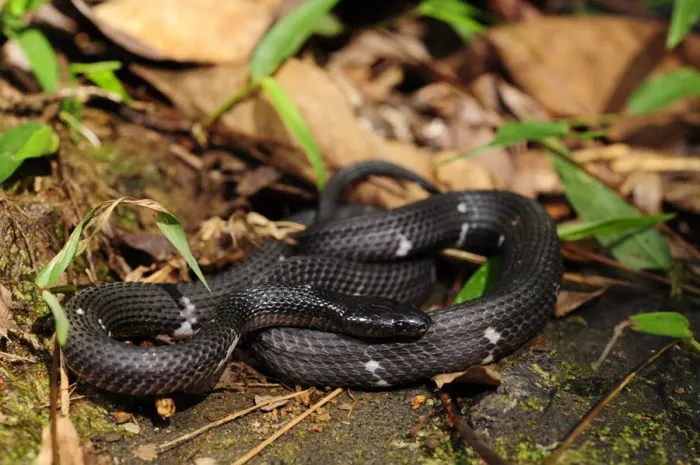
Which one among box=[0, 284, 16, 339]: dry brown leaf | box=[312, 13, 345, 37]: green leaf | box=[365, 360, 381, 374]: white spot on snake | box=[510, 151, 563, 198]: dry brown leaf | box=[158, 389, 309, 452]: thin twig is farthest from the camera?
box=[312, 13, 345, 37]: green leaf

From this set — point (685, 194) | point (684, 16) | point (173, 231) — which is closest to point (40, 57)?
point (173, 231)

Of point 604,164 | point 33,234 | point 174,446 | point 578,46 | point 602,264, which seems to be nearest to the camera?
point 174,446

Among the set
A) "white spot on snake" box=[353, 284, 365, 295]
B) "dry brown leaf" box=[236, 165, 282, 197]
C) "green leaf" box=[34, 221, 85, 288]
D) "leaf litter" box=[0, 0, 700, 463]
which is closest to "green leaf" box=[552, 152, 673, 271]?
"leaf litter" box=[0, 0, 700, 463]

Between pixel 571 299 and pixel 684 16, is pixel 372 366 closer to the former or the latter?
pixel 571 299

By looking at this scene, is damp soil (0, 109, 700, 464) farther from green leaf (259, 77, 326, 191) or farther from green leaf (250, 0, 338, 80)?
green leaf (250, 0, 338, 80)

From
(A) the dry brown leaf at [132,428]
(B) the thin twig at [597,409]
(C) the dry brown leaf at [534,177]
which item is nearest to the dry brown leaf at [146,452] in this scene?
(A) the dry brown leaf at [132,428]

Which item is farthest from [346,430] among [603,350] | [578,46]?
[578,46]

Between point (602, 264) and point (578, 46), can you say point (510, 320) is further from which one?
point (578, 46)
